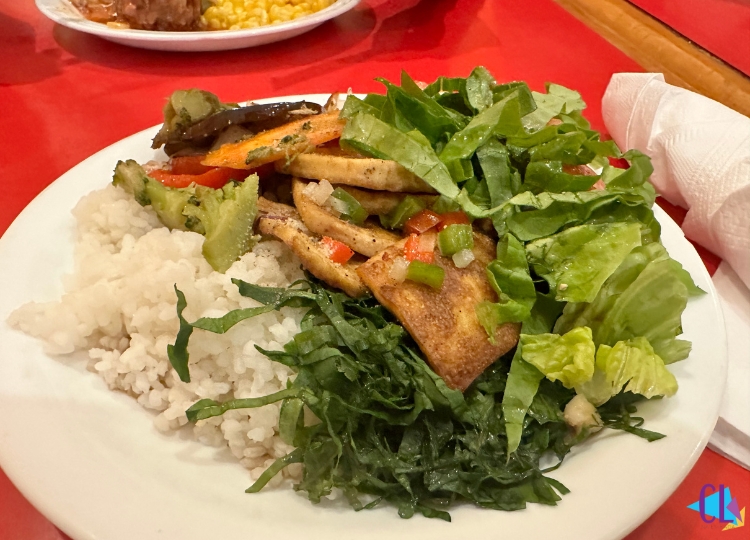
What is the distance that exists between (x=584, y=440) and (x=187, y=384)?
51.8 inches

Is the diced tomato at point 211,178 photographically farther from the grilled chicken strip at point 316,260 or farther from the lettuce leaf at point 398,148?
the lettuce leaf at point 398,148

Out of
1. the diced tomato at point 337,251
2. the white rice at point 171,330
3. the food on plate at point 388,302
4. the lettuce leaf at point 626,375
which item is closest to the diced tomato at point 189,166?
the food on plate at point 388,302

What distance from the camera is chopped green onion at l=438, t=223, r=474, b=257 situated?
1885 millimetres

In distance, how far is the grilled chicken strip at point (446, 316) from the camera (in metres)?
1.70

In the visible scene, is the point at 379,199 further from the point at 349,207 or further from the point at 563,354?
the point at 563,354

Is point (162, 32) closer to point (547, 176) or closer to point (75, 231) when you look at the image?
point (75, 231)

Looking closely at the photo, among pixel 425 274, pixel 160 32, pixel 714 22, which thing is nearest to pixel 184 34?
pixel 160 32

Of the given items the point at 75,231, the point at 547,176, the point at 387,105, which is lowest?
the point at 75,231

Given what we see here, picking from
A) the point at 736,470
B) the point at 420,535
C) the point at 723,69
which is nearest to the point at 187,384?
the point at 420,535

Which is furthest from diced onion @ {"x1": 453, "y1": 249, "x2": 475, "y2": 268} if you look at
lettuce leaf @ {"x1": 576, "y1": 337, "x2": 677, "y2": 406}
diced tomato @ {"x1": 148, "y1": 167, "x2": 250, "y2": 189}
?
diced tomato @ {"x1": 148, "y1": 167, "x2": 250, "y2": 189}

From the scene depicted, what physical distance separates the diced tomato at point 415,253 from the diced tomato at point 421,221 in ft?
0.40

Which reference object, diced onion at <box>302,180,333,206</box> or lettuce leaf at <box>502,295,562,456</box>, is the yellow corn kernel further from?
lettuce leaf at <box>502,295,562,456</box>

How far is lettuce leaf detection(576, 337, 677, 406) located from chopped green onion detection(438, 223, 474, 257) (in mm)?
567

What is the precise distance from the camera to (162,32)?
12.8 feet
